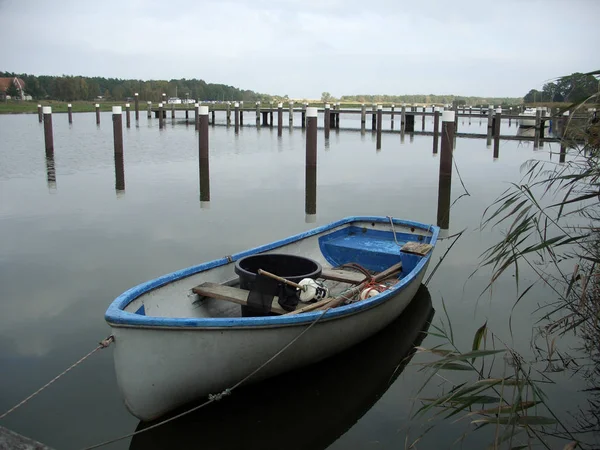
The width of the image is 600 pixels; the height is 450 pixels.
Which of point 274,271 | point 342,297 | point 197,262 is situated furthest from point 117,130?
point 342,297

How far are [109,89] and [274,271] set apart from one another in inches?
6168

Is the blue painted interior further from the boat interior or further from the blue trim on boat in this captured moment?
the blue trim on boat

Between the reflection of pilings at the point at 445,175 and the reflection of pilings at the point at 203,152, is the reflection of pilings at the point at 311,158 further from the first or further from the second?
the reflection of pilings at the point at 445,175

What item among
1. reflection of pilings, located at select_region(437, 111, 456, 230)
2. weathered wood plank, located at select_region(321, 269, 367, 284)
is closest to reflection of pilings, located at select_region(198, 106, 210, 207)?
reflection of pilings, located at select_region(437, 111, 456, 230)

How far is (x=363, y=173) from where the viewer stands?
71.0 ft

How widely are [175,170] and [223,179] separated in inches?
111

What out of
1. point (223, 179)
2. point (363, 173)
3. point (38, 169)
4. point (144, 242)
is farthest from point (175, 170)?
point (144, 242)

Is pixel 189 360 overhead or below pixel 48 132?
below

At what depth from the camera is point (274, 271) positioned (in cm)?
673

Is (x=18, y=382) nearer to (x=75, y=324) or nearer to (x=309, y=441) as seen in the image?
(x=75, y=324)

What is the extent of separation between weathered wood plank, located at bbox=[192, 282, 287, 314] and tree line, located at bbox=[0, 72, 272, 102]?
109 meters

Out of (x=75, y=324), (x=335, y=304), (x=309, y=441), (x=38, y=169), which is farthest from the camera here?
(x=38, y=169)

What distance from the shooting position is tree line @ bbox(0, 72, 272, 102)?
11056 centimetres

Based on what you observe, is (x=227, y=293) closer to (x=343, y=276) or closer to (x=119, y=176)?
(x=343, y=276)
